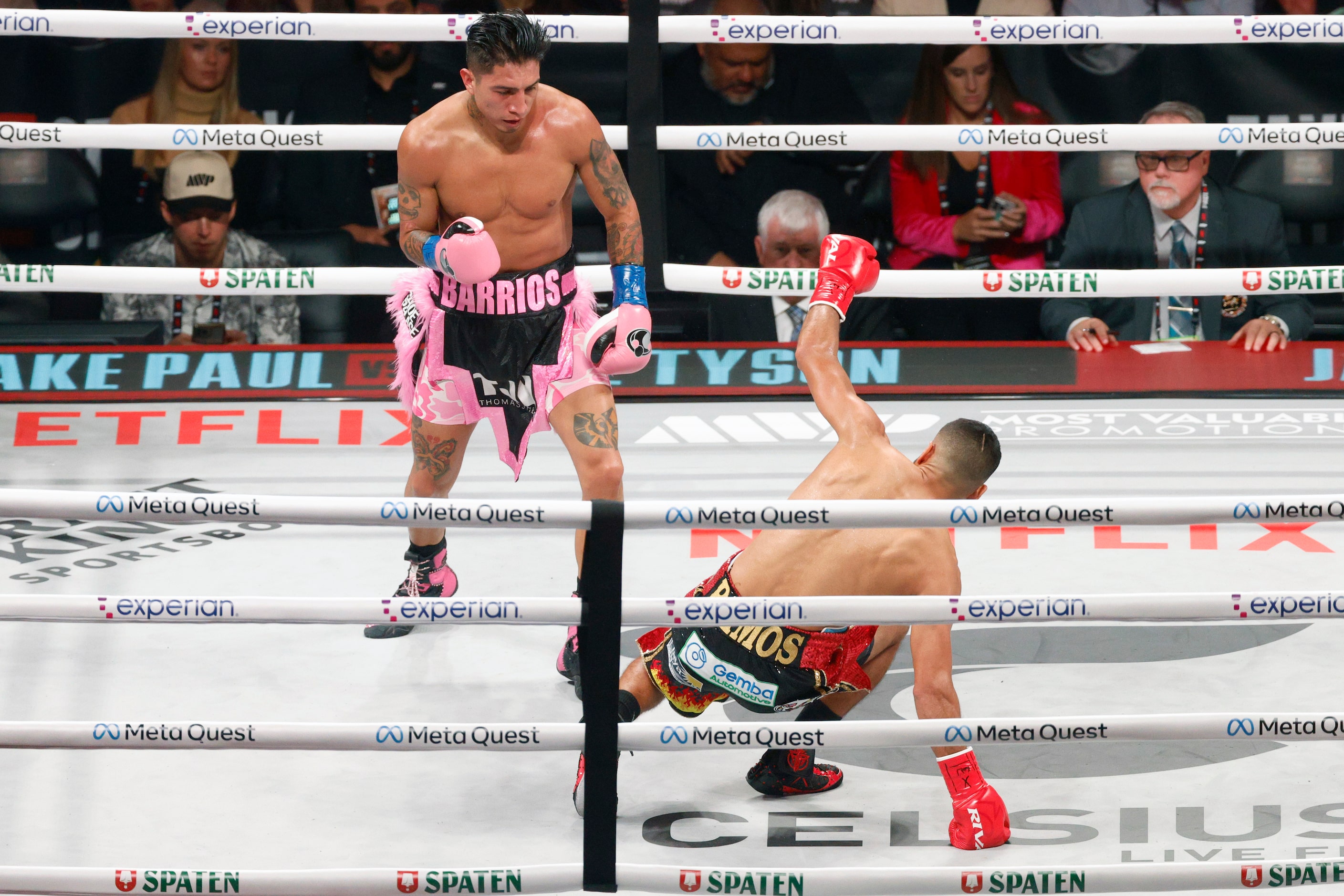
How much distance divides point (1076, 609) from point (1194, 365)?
2.44 m

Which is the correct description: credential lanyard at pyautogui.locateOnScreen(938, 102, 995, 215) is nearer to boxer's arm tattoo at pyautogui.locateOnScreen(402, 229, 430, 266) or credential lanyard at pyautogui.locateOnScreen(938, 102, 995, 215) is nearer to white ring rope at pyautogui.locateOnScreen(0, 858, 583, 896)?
boxer's arm tattoo at pyautogui.locateOnScreen(402, 229, 430, 266)

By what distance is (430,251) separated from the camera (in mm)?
3238

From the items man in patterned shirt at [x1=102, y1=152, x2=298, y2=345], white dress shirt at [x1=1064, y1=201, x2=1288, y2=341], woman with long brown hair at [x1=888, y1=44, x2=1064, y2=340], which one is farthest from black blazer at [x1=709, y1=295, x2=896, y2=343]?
man in patterned shirt at [x1=102, y1=152, x2=298, y2=345]

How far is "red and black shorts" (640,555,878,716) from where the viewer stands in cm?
299

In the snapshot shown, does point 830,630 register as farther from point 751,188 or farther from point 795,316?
point 751,188

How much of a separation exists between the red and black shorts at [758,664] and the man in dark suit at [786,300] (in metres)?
1.88

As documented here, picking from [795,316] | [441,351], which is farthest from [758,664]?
[795,316]

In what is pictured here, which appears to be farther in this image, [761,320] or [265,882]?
[761,320]

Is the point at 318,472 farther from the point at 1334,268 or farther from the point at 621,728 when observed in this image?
the point at 1334,268

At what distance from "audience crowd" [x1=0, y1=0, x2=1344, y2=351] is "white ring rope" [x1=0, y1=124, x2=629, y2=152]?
5.02 feet

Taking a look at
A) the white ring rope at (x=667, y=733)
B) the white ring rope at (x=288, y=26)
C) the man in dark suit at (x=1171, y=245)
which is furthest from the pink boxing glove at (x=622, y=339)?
the man in dark suit at (x=1171, y=245)

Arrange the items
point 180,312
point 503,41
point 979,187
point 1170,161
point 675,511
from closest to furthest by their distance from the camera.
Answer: point 675,511, point 503,41, point 1170,161, point 180,312, point 979,187

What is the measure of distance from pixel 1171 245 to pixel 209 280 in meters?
2.82

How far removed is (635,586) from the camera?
3.55 meters
